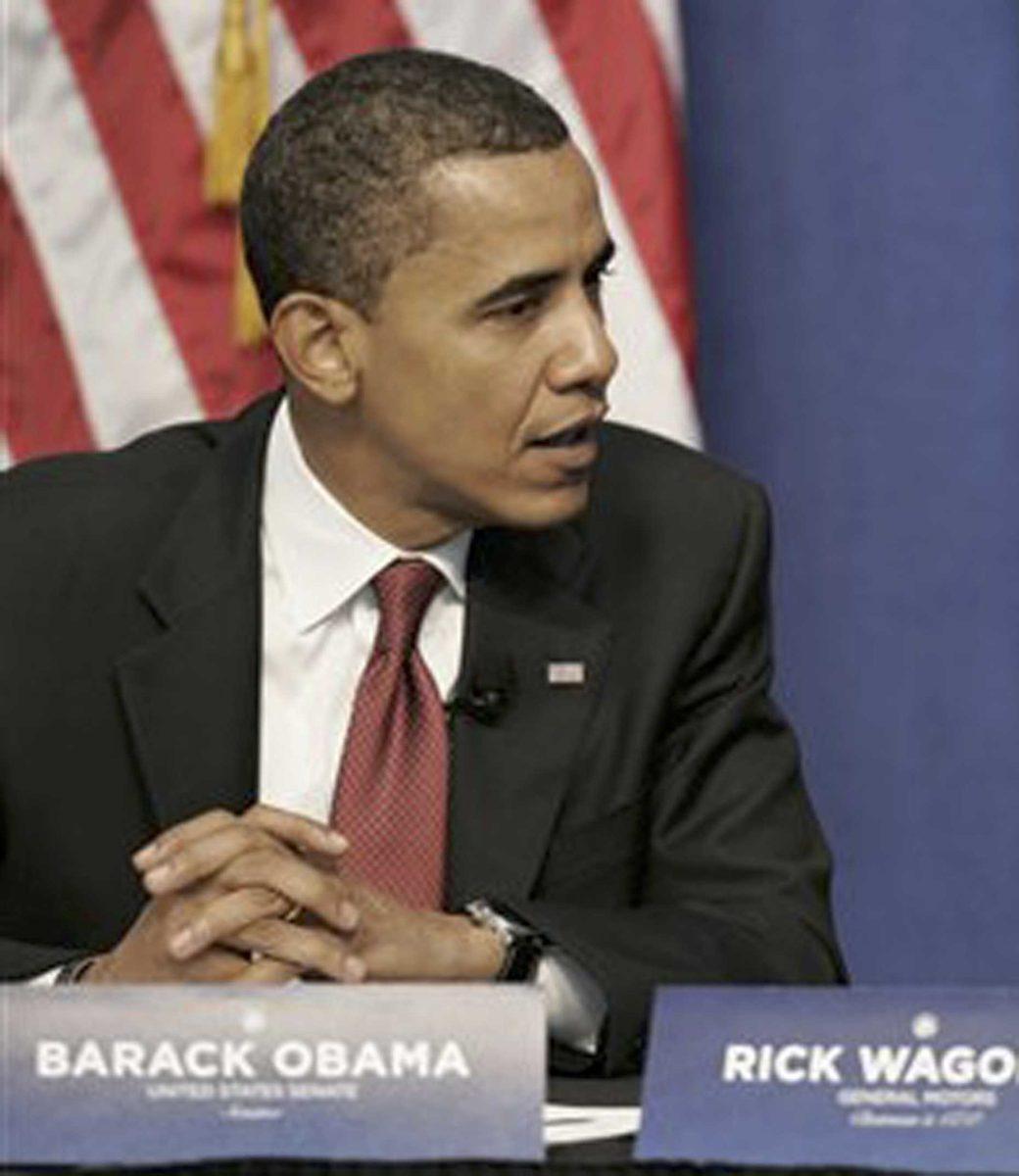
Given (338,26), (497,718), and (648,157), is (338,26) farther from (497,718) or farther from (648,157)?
(497,718)

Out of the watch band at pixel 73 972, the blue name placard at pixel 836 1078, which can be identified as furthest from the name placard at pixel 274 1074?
the watch band at pixel 73 972

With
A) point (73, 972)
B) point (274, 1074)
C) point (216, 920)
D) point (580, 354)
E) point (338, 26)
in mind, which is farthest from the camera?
point (338, 26)

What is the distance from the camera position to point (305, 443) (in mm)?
2791

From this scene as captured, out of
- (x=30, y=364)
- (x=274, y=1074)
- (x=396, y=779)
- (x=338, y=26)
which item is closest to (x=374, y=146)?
(x=396, y=779)

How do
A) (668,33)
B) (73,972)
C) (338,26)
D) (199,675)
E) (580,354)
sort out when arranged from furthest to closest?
(338,26), (668,33), (199,675), (580,354), (73,972)

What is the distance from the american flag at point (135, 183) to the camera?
145 inches

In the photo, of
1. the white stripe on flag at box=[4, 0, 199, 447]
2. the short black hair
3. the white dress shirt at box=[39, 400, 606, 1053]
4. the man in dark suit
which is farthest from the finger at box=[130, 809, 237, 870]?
the white stripe on flag at box=[4, 0, 199, 447]

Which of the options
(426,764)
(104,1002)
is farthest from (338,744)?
(104,1002)

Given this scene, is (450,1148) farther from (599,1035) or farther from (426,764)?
(426,764)

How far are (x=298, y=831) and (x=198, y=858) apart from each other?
0.08 meters

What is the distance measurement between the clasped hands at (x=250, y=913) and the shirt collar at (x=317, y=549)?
38 centimetres

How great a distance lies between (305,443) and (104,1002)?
1.04m

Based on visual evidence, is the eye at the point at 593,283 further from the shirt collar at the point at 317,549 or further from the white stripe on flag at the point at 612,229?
the white stripe on flag at the point at 612,229

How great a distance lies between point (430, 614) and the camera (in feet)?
8.88
